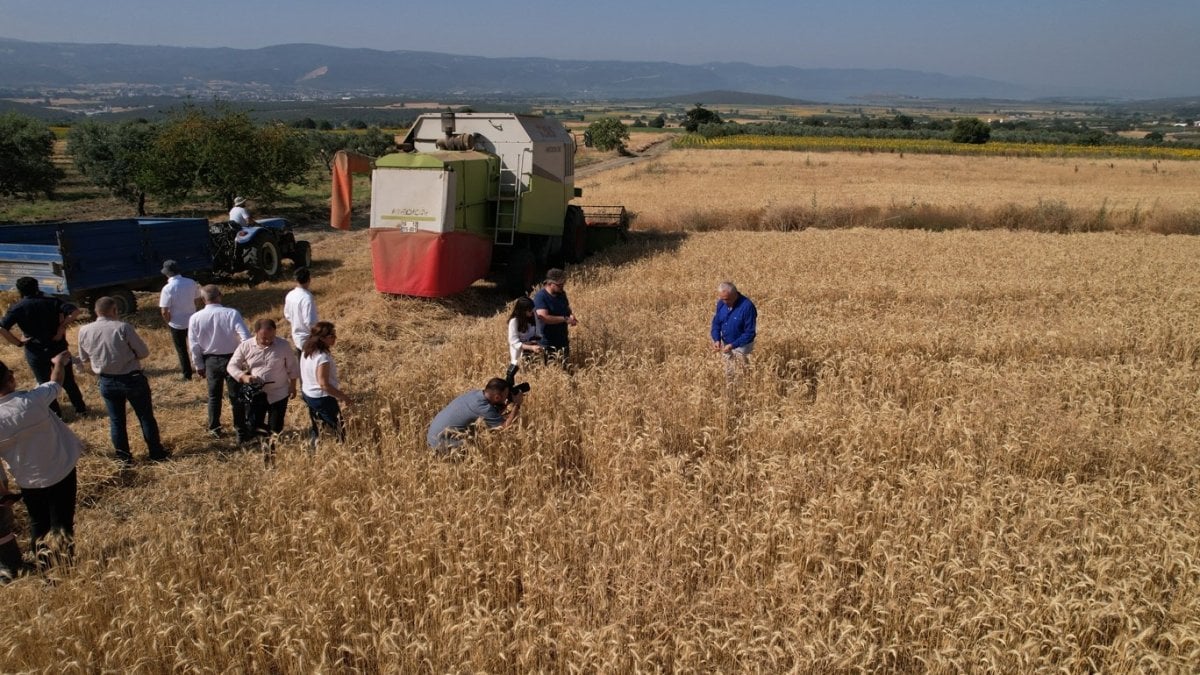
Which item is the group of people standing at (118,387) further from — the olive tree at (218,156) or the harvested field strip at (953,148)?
the harvested field strip at (953,148)

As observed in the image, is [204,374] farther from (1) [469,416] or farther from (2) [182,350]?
(1) [469,416]

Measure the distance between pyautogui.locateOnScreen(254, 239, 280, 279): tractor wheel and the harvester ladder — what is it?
438 centimetres

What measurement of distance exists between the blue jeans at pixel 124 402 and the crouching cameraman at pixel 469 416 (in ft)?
8.97

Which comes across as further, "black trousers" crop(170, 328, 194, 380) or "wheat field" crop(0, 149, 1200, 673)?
"black trousers" crop(170, 328, 194, 380)

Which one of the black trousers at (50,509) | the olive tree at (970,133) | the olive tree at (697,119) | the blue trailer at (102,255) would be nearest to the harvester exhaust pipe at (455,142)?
the blue trailer at (102,255)

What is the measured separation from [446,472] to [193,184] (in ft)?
58.8

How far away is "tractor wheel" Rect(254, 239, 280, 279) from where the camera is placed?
12547mm

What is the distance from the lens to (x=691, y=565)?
12.9 feet

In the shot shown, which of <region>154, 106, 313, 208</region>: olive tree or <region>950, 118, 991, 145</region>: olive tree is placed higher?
<region>950, 118, 991, 145</region>: olive tree

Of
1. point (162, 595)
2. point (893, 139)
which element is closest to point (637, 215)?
point (162, 595)

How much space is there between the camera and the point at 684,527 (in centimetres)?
409

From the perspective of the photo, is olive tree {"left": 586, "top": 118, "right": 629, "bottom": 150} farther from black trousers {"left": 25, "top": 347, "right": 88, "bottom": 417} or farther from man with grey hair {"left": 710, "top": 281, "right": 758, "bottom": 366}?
black trousers {"left": 25, "top": 347, "right": 88, "bottom": 417}

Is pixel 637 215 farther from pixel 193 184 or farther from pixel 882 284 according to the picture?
pixel 193 184

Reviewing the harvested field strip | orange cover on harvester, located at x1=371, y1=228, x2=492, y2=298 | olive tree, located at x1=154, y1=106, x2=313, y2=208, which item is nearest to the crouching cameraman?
orange cover on harvester, located at x1=371, y1=228, x2=492, y2=298
